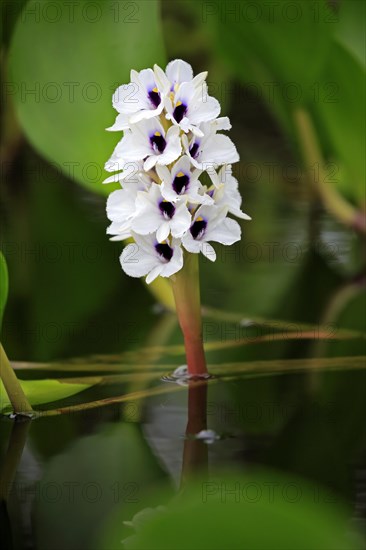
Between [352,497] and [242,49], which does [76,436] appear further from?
[242,49]

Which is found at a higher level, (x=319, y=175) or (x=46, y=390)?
(x=319, y=175)

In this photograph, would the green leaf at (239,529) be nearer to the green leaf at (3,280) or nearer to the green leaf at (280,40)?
the green leaf at (3,280)

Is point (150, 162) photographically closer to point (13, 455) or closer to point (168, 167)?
point (168, 167)

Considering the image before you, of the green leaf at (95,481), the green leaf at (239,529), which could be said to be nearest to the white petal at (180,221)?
the green leaf at (95,481)

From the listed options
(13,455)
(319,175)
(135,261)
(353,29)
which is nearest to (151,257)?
(135,261)

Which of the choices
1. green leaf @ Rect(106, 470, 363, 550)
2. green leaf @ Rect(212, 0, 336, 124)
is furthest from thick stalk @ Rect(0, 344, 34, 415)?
green leaf @ Rect(212, 0, 336, 124)
